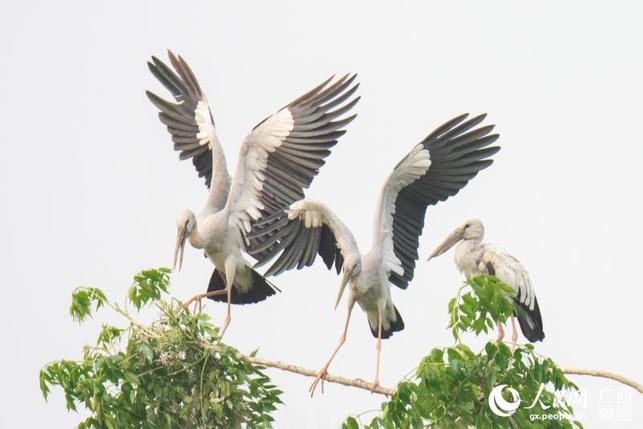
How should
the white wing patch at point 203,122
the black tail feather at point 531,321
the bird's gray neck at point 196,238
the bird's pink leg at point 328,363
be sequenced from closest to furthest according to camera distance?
the bird's pink leg at point 328,363, the black tail feather at point 531,321, the bird's gray neck at point 196,238, the white wing patch at point 203,122

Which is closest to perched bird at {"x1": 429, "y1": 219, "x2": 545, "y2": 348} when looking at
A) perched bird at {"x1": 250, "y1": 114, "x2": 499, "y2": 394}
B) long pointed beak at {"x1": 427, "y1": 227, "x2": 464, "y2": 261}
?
long pointed beak at {"x1": 427, "y1": 227, "x2": 464, "y2": 261}

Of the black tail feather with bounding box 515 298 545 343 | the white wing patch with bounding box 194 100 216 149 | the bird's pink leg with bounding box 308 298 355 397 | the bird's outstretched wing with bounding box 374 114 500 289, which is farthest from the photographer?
the white wing patch with bounding box 194 100 216 149

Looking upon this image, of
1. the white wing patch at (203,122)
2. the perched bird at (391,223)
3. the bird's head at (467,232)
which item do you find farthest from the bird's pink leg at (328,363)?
the white wing patch at (203,122)

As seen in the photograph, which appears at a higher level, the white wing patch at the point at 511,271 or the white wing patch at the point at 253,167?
the white wing patch at the point at 253,167

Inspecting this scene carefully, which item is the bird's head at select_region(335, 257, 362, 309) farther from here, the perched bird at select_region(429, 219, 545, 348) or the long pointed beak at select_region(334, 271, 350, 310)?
the perched bird at select_region(429, 219, 545, 348)

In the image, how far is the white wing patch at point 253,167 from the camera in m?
12.6

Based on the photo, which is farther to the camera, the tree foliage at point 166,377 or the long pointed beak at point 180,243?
the long pointed beak at point 180,243

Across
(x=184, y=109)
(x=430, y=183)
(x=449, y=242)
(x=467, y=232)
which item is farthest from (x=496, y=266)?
(x=184, y=109)

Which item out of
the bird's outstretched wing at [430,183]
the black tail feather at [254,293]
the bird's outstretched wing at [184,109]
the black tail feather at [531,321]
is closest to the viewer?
the bird's outstretched wing at [430,183]

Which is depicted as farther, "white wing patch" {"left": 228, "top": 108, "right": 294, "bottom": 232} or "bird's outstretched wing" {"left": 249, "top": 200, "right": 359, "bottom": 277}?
"white wing patch" {"left": 228, "top": 108, "right": 294, "bottom": 232}

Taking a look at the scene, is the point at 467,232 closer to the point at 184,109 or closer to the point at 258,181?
the point at 258,181

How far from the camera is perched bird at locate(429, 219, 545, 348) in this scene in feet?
37.8

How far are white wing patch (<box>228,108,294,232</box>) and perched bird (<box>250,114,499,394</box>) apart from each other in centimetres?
93

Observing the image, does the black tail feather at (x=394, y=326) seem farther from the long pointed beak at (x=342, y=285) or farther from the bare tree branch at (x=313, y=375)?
the bare tree branch at (x=313, y=375)
